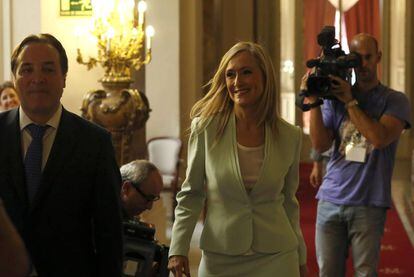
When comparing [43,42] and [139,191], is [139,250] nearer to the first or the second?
[139,191]

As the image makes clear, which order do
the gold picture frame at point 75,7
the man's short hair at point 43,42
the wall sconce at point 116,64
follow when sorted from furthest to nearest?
the gold picture frame at point 75,7
the wall sconce at point 116,64
the man's short hair at point 43,42

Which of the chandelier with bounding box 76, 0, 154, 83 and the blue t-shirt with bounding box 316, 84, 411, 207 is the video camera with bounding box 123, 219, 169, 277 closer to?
the blue t-shirt with bounding box 316, 84, 411, 207

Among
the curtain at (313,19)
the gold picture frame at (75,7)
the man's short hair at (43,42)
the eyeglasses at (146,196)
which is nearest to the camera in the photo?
the man's short hair at (43,42)

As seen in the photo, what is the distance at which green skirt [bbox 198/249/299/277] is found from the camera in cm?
323

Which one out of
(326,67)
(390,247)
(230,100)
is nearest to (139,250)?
(230,100)

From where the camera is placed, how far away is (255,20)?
15133 millimetres

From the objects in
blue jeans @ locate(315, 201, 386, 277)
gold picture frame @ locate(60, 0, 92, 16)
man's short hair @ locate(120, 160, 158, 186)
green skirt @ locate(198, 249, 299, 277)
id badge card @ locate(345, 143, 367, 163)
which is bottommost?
blue jeans @ locate(315, 201, 386, 277)

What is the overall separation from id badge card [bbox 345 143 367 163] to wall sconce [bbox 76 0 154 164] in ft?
14.4

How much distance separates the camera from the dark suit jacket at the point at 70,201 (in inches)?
102

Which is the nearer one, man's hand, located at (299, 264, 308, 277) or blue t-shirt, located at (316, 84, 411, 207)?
man's hand, located at (299, 264, 308, 277)

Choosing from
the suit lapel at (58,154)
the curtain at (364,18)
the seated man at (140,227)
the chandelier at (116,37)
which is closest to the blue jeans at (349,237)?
the seated man at (140,227)

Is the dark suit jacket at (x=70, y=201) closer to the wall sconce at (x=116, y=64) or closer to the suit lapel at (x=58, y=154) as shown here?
the suit lapel at (x=58, y=154)

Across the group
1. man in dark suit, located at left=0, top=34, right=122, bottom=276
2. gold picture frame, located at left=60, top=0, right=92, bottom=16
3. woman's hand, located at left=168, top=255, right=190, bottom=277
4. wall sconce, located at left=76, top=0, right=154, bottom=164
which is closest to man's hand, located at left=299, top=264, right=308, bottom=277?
woman's hand, located at left=168, top=255, right=190, bottom=277

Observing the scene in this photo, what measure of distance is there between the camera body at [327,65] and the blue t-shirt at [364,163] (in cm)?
16
